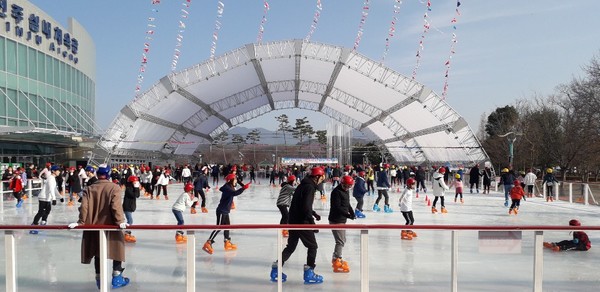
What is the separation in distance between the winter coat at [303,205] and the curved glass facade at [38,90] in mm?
22311

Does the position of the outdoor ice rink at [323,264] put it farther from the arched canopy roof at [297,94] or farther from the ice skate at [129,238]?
the arched canopy roof at [297,94]

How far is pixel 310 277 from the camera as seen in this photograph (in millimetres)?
5074

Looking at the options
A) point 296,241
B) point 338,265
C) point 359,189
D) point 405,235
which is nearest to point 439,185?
point 359,189

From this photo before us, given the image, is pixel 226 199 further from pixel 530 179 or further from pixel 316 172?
pixel 530 179

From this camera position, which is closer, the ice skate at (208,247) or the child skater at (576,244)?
the child skater at (576,244)

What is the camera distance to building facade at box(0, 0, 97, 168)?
76.7 feet

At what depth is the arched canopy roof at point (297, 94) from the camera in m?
25.2

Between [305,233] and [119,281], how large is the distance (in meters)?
1.90

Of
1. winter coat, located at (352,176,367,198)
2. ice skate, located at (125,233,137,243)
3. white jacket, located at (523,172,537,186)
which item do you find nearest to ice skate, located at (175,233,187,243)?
ice skate, located at (125,233,137,243)

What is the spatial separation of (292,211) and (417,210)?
8935mm

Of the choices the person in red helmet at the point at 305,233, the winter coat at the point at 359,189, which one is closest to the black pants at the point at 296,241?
the person in red helmet at the point at 305,233

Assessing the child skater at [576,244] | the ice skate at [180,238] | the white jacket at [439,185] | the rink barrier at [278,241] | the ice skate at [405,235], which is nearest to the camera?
the rink barrier at [278,241]

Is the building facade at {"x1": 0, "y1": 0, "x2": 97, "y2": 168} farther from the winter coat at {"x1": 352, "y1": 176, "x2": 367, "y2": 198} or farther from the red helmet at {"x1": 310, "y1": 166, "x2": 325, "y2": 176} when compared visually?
the red helmet at {"x1": 310, "y1": 166, "x2": 325, "y2": 176}

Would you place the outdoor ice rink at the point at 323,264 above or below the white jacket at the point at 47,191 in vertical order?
below
